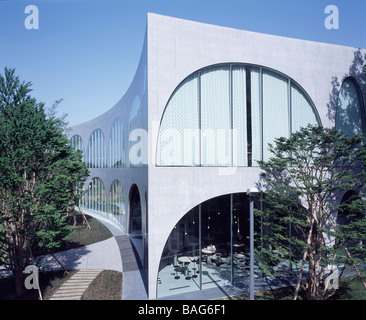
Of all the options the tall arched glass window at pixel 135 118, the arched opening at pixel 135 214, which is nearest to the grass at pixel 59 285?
the tall arched glass window at pixel 135 118

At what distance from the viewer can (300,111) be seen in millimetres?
14125

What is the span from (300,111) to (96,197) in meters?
30.5

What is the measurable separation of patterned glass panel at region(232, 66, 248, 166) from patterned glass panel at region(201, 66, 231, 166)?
1.25 ft

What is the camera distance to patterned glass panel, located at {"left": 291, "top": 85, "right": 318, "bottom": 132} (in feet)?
45.9

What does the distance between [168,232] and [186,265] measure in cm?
306

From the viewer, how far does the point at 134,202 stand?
24.3m

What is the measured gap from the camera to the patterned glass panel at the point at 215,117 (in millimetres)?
12391

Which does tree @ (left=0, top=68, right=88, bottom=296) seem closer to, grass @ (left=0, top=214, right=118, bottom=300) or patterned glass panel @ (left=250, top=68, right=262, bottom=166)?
grass @ (left=0, top=214, right=118, bottom=300)

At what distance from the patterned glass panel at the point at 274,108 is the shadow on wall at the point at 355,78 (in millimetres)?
3214

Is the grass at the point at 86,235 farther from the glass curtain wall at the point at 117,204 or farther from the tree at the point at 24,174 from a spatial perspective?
the tree at the point at 24,174

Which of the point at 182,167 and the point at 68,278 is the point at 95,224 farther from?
the point at 182,167
